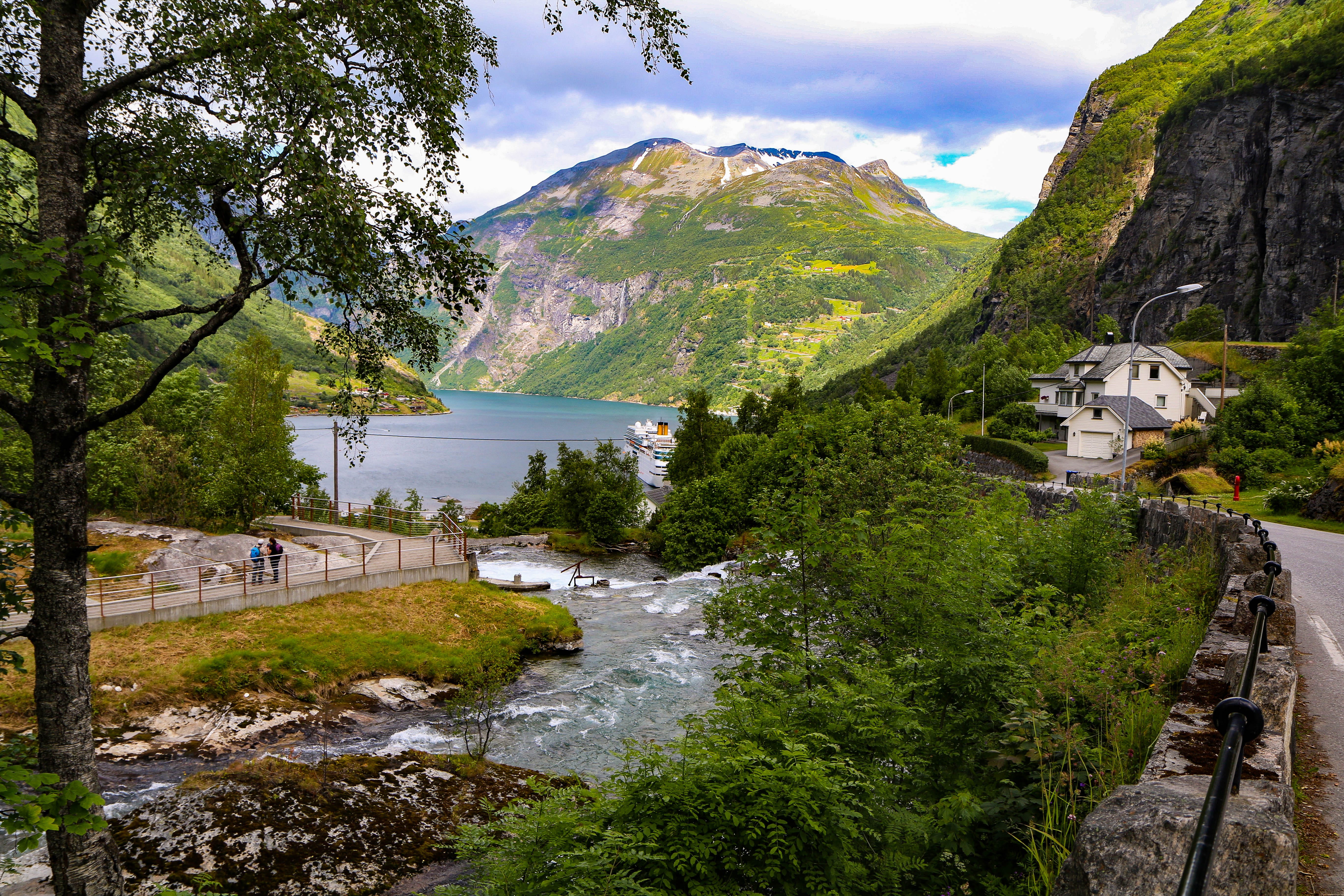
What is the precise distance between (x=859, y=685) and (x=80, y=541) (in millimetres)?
7201

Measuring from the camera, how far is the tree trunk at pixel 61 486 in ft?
17.9

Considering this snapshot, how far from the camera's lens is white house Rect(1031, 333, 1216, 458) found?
178 feet

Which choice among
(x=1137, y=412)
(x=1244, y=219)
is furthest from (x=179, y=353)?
(x=1244, y=219)

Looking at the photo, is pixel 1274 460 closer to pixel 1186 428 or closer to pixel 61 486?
pixel 1186 428

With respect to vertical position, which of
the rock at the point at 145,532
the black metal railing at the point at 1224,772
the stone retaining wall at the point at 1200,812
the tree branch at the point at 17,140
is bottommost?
the rock at the point at 145,532

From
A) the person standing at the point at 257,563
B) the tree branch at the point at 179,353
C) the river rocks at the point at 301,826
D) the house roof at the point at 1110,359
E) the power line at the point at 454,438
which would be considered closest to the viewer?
the tree branch at the point at 179,353

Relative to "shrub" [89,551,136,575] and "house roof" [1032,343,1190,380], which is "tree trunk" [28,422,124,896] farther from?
"house roof" [1032,343,1190,380]

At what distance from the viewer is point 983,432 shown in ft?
209

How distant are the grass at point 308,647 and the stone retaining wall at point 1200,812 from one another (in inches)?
792

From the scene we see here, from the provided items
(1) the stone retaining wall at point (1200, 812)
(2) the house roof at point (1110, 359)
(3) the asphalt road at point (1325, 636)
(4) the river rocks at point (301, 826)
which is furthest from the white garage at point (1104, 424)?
(1) the stone retaining wall at point (1200, 812)

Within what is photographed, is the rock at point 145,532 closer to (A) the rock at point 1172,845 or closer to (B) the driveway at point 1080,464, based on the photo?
(A) the rock at point 1172,845

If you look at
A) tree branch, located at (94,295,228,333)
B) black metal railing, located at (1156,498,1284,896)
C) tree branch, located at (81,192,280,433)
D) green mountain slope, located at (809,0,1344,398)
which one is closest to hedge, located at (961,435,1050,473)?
tree branch, located at (81,192,280,433)

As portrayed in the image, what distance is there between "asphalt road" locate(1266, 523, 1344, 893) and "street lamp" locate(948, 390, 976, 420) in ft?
135

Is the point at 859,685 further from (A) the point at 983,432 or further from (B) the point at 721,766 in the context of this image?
(A) the point at 983,432
